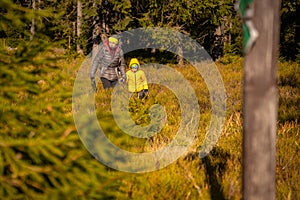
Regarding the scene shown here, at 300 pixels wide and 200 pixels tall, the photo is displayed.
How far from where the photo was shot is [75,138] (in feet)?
9.27

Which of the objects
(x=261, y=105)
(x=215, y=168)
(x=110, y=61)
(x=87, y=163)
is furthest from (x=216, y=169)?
(x=110, y=61)

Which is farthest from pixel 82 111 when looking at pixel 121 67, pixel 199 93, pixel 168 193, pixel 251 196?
pixel 199 93

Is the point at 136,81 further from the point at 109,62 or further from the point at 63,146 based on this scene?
the point at 63,146

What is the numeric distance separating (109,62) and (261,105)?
7998 mm

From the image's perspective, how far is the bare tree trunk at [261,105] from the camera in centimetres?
216

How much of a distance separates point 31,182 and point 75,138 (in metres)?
0.41

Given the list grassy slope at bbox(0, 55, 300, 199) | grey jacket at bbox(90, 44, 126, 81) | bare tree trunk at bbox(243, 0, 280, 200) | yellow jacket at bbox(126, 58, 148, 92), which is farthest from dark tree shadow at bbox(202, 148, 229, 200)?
grey jacket at bbox(90, 44, 126, 81)

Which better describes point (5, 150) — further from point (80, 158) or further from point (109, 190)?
point (109, 190)

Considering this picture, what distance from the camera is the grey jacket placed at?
9.99m

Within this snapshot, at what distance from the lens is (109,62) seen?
10016mm

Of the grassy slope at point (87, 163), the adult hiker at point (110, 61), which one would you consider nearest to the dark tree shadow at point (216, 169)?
the grassy slope at point (87, 163)

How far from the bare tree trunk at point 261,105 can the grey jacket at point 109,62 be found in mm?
7628

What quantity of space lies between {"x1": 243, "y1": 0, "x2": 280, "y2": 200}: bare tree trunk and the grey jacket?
300 inches

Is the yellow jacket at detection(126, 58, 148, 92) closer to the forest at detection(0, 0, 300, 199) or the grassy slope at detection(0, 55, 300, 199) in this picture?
the forest at detection(0, 0, 300, 199)
